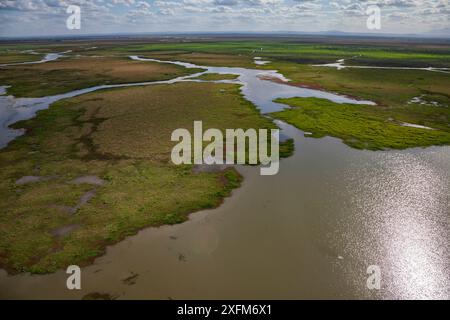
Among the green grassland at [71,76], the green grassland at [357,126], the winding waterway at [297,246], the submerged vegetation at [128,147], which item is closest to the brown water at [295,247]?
the winding waterway at [297,246]

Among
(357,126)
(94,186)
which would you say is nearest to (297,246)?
(94,186)

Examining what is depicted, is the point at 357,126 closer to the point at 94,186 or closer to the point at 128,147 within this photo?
the point at 128,147

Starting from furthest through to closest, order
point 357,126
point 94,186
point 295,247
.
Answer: point 357,126 < point 94,186 < point 295,247

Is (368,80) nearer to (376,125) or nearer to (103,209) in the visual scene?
(376,125)

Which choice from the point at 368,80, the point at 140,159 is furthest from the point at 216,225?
the point at 368,80

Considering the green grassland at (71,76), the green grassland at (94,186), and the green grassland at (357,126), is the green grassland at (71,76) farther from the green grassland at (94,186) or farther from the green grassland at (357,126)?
the green grassland at (357,126)

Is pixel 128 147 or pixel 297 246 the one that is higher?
pixel 128 147

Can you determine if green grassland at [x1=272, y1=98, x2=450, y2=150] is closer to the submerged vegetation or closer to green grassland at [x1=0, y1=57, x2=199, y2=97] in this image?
the submerged vegetation
